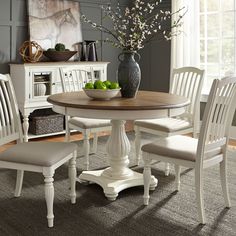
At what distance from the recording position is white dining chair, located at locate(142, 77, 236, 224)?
2.50 m

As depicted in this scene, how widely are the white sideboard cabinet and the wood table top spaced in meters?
1.68

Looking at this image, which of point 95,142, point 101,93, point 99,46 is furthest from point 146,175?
point 99,46

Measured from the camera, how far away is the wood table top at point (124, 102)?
8.46ft

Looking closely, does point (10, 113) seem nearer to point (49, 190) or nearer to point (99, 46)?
point (49, 190)

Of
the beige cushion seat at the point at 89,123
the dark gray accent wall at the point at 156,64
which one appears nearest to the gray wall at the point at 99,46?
the dark gray accent wall at the point at 156,64

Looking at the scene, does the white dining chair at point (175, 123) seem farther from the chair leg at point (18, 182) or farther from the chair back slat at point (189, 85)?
the chair leg at point (18, 182)

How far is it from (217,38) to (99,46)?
5.60 ft

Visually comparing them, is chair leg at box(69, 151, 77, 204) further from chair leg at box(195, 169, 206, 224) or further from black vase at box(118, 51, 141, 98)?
chair leg at box(195, 169, 206, 224)

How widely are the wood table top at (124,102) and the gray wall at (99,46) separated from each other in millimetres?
2140

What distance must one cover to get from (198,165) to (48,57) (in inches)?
122

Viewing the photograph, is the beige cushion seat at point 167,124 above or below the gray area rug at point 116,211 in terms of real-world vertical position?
above

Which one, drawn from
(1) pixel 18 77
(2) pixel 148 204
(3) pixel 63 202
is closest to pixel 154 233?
(2) pixel 148 204

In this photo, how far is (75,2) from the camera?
18.2ft

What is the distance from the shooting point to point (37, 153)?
102 inches
